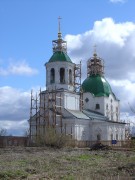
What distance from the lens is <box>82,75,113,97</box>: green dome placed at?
71375mm

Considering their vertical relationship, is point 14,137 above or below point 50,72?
below

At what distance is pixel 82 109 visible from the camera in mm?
67625

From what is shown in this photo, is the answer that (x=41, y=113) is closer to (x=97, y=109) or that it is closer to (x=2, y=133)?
(x=2, y=133)

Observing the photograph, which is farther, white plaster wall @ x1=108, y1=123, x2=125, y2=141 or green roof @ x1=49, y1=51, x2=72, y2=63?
white plaster wall @ x1=108, y1=123, x2=125, y2=141

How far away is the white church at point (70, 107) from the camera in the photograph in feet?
197

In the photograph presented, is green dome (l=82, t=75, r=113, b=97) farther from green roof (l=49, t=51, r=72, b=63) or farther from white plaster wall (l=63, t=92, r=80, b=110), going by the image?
green roof (l=49, t=51, r=72, b=63)

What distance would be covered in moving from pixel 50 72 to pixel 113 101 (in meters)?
15.8

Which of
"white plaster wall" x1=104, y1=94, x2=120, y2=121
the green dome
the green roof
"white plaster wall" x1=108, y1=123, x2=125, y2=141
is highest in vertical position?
the green roof

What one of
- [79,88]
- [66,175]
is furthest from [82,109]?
[66,175]

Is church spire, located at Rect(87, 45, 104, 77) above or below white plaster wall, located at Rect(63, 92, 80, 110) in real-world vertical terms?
above

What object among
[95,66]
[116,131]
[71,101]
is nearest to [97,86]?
[95,66]

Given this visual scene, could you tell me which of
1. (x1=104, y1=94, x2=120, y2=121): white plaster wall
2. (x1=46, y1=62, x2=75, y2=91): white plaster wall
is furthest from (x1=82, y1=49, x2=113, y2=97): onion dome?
(x1=46, y1=62, x2=75, y2=91): white plaster wall

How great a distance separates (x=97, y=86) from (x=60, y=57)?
10936mm

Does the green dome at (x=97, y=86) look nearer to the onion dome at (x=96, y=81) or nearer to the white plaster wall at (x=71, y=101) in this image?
the onion dome at (x=96, y=81)
